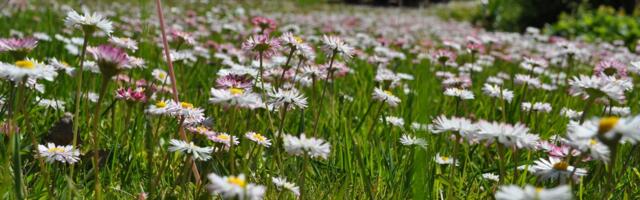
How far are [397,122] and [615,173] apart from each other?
0.68 metres

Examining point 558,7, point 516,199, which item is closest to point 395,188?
point 516,199

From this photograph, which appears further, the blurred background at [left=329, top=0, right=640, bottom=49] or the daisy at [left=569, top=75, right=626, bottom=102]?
the blurred background at [left=329, top=0, right=640, bottom=49]

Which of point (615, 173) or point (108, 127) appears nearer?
point (615, 173)

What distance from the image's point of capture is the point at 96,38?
159 inches

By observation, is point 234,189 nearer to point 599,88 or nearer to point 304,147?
point 304,147

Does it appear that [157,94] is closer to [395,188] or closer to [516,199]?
[395,188]

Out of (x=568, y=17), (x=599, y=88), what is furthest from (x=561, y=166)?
(x=568, y=17)

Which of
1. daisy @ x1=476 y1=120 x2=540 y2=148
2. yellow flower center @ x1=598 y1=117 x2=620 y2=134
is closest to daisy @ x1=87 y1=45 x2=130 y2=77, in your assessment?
daisy @ x1=476 y1=120 x2=540 y2=148

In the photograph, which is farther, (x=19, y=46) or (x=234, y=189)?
(x=19, y=46)

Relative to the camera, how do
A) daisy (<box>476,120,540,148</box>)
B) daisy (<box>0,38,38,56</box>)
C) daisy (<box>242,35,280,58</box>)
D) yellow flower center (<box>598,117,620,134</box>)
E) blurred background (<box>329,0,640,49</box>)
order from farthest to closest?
blurred background (<box>329,0,640,49</box>)
daisy (<box>242,35,280,58</box>)
daisy (<box>0,38,38,56</box>)
daisy (<box>476,120,540,148</box>)
yellow flower center (<box>598,117,620,134</box>)

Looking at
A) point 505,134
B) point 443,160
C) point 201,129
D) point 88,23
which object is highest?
point 88,23

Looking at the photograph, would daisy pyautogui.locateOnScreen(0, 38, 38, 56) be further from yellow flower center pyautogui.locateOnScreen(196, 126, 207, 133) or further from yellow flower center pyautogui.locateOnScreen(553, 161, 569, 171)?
yellow flower center pyautogui.locateOnScreen(553, 161, 569, 171)

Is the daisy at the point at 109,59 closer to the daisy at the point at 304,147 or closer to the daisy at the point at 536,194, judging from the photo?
the daisy at the point at 304,147

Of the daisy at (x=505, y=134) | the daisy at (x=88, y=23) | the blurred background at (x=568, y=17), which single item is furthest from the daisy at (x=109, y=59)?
the blurred background at (x=568, y=17)
